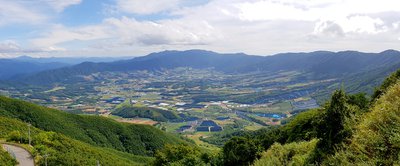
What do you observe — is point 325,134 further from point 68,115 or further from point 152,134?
point 68,115

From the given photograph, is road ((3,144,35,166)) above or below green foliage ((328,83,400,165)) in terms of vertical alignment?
below

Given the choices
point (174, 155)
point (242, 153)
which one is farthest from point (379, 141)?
point (174, 155)

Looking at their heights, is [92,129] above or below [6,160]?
below

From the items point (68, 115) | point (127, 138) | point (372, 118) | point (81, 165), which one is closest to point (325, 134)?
point (372, 118)

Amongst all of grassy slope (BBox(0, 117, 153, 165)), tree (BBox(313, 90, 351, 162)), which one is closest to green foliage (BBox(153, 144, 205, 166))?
grassy slope (BBox(0, 117, 153, 165))

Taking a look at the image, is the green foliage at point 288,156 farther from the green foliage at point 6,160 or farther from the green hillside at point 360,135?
the green foliage at point 6,160

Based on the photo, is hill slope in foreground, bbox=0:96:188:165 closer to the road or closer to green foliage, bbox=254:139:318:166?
the road

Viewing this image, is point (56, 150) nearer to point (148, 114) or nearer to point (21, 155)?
point (21, 155)
